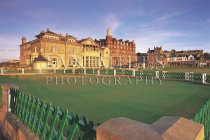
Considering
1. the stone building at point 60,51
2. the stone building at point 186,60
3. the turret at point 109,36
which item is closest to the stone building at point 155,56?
the stone building at point 186,60

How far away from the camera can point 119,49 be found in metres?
82.2

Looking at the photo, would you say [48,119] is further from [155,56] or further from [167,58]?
[167,58]

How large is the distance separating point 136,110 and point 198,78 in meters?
18.0

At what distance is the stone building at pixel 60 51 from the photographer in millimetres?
48719

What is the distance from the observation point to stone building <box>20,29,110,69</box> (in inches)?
1918

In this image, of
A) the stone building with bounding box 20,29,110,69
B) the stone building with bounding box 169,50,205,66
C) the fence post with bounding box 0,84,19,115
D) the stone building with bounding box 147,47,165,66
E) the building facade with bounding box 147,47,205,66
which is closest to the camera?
the fence post with bounding box 0,84,19,115

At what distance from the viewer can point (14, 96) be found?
7094 millimetres

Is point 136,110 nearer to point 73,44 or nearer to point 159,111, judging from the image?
point 159,111

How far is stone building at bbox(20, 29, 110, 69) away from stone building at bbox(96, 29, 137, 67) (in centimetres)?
1499

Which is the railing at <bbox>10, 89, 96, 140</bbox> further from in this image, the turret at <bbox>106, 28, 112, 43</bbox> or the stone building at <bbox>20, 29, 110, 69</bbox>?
the turret at <bbox>106, 28, 112, 43</bbox>

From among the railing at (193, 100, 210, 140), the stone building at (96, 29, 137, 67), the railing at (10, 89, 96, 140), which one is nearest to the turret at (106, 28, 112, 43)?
the stone building at (96, 29, 137, 67)

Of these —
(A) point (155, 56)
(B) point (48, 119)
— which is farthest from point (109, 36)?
(B) point (48, 119)

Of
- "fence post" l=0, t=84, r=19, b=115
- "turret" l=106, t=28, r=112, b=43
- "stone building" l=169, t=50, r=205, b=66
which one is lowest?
"fence post" l=0, t=84, r=19, b=115

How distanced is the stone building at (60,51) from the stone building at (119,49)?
14988mm
